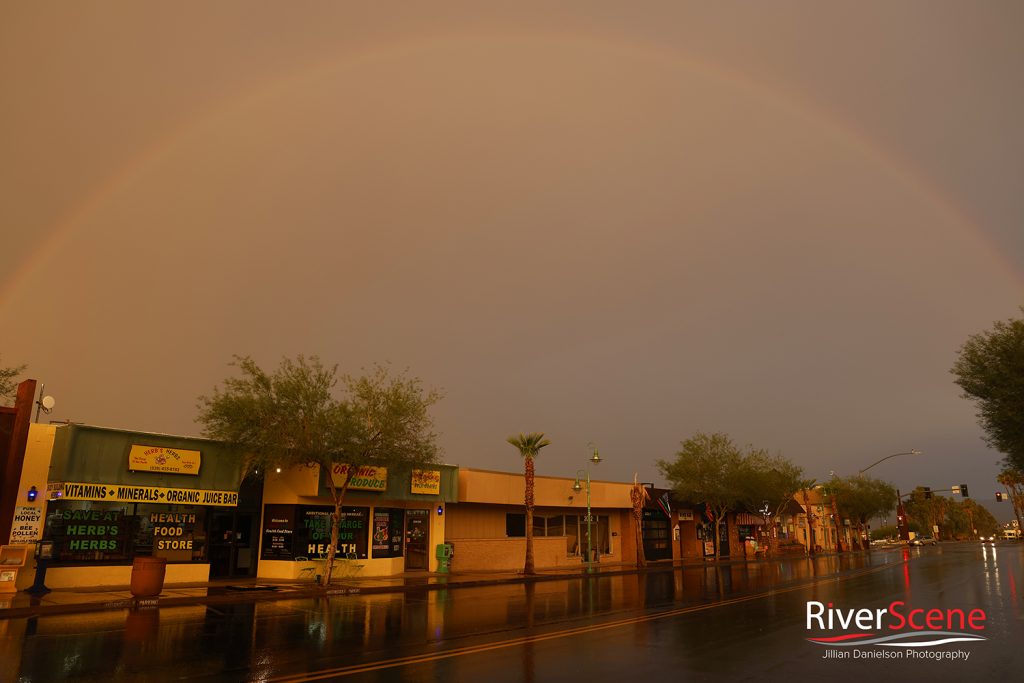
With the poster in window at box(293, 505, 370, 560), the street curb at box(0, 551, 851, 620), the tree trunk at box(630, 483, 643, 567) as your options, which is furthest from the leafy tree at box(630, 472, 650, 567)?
the poster in window at box(293, 505, 370, 560)

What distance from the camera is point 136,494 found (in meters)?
24.4

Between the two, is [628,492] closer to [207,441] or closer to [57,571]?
[207,441]

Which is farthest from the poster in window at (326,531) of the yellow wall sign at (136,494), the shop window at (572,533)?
the shop window at (572,533)

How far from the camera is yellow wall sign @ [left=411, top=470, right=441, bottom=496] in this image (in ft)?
109

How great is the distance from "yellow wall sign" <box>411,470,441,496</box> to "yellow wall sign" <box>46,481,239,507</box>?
344 inches

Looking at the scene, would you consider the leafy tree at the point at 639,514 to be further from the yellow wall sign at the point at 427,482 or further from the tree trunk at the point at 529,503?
the yellow wall sign at the point at 427,482

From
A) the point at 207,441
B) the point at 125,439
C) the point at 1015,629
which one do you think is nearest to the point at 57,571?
the point at 125,439

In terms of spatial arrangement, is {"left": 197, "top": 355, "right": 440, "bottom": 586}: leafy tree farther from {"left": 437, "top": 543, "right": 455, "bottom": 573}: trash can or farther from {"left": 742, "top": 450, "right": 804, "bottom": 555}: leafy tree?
{"left": 742, "top": 450, "right": 804, "bottom": 555}: leafy tree

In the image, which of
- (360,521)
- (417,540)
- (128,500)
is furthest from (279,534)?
(417,540)

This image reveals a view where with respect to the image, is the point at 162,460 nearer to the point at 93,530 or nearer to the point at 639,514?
the point at 93,530

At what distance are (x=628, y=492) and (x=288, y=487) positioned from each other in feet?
86.7

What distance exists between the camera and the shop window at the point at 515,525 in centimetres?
4125

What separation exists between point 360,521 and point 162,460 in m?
9.87

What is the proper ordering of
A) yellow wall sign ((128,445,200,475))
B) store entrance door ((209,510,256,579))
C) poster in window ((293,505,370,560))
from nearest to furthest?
yellow wall sign ((128,445,200,475)), store entrance door ((209,510,256,579)), poster in window ((293,505,370,560))
